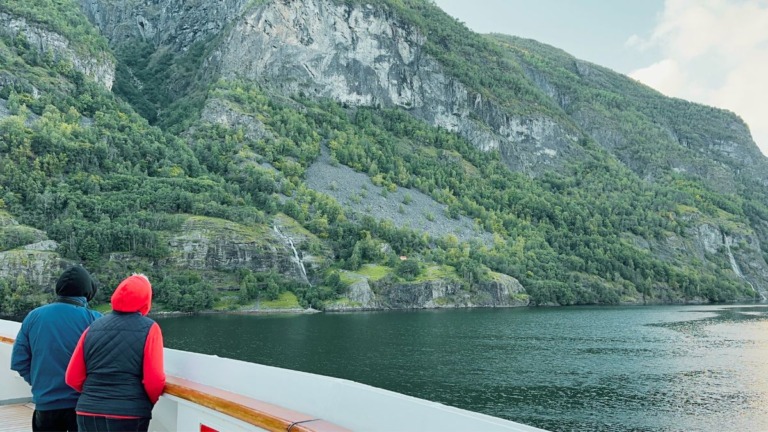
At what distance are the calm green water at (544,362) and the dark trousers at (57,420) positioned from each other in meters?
23.6

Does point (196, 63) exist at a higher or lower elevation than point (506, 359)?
higher

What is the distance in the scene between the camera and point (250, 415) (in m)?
4.10

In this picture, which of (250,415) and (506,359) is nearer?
(250,415)

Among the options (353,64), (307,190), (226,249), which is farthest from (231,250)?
(353,64)

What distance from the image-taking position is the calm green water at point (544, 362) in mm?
28672

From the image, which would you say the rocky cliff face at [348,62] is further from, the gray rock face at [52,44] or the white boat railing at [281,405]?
the white boat railing at [281,405]

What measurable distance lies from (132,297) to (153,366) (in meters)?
0.56

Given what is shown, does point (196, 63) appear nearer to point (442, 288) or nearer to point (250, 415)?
point (442, 288)

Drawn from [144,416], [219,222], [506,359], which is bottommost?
[506,359]

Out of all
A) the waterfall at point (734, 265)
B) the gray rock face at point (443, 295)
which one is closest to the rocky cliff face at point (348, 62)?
the waterfall at point (734, 265)

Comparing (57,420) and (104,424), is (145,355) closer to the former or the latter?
(104,424)

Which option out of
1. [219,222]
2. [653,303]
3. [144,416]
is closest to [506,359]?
[144,416]

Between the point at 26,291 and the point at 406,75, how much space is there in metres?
143

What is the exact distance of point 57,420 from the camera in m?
5.12
